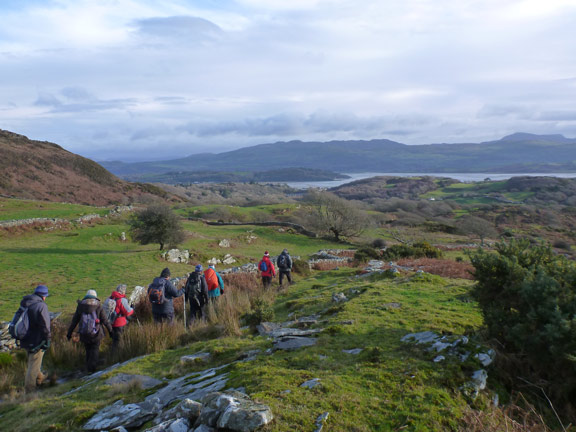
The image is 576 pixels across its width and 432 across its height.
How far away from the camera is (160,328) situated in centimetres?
938

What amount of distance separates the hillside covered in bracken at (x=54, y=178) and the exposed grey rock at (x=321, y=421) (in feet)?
229

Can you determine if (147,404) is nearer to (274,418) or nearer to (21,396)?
(274,418)

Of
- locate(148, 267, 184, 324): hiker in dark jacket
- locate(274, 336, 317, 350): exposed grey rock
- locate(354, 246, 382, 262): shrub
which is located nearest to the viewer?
locate(274, 336, 317, 350): exposed grey rock

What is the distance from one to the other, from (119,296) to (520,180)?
556 feet

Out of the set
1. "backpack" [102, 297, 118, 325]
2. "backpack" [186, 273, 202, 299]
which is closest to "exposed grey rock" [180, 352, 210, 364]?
"backpack" [102, 297, 118, 325]

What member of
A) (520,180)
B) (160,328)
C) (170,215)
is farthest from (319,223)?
(520,180)

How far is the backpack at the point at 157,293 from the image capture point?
1020cm

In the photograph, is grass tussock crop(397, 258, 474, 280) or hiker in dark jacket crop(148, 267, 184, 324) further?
grass tussock crop(397, 258, 474, 280)

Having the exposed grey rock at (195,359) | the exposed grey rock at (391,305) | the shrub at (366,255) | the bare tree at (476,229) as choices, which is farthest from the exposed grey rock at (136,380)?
the bare tree at (476,229)

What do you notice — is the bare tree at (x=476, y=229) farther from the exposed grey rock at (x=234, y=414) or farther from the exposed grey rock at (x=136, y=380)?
the exposed grey rock at (x=234, y=414)

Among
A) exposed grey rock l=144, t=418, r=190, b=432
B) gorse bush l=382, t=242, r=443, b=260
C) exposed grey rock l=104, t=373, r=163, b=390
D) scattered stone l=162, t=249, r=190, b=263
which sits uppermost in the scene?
exposed grey rock l=144, t=418, r=190, b=432

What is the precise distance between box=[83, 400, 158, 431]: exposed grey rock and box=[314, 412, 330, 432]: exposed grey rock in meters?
2.19

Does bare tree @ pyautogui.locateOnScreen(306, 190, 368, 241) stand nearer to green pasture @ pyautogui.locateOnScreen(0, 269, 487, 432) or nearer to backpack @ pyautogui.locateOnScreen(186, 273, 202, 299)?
backpack @ pyautogui.locateOnScreen(186, 273, 202, 299)

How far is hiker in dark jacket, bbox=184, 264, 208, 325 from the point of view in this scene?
37.3 feet
